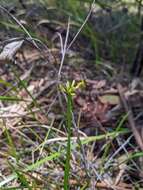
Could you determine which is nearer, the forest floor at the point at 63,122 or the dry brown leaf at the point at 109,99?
the forest floor at the point at 63,122

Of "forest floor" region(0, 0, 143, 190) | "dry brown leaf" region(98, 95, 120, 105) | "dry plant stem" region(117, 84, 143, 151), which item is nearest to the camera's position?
"forest floor" region(0, 0, 143, 190)

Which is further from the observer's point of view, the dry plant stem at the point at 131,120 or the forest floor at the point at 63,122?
the dry plant stem at the point at 131,120

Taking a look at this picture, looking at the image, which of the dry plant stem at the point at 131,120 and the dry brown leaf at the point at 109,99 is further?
the dry brown leaf at the point at 109,99

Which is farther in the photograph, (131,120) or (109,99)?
(109,99)

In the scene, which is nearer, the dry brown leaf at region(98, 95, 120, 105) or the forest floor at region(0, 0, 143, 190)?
the forest floor at region(0, 0, 143, 190)

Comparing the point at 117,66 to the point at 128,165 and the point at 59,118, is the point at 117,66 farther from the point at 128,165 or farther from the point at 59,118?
the point at 128,165

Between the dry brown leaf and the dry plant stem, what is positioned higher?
the dry plant stem

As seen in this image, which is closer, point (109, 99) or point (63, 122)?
point (63, 122)

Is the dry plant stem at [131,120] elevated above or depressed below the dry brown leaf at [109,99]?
above

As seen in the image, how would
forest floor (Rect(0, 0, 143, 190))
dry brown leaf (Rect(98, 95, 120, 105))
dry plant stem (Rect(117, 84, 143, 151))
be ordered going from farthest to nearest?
dry brown leaf (Rect(98, 95, 120, 105)), dry plant stem (Rect(117, 84, 143, 151)), forest floor (Rect(0, 0, 143, 190))

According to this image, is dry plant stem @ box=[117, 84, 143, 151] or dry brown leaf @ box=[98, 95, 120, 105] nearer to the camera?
dry plant stem @ box=[117, 84, 143, 151]

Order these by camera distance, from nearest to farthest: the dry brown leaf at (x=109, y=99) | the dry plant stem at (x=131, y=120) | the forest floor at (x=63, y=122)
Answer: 1. the forest floor at (x=63, y=122)
2. the dry plant stem at (x=131, y=120)
3. the dry brown leaf at (x=109, y=99)

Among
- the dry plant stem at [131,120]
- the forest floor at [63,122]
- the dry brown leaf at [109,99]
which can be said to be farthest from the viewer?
the dry brown leaf at [109,99]
